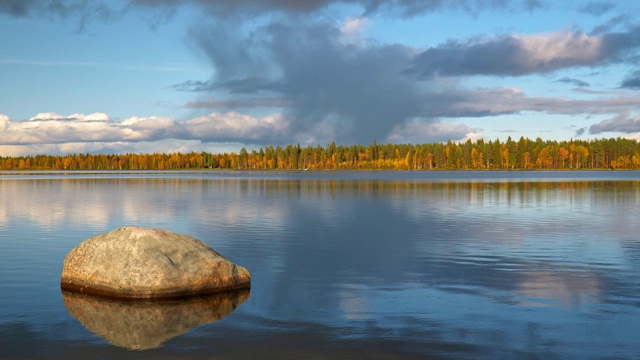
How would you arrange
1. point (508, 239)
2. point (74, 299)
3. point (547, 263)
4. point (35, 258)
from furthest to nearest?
point (508, 239), point (35, 258), point (547, 263), point (74, 299)

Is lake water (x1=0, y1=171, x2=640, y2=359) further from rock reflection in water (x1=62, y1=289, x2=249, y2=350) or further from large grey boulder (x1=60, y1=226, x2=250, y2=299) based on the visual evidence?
large grey boulder (x1=60, y1=226, x2=250, y2=299)

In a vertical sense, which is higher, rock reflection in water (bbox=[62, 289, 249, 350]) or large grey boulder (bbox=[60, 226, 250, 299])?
large grey boulder (bbox=[60, 226, 250, 299])

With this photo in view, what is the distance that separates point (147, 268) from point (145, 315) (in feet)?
6.99

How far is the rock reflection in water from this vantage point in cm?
1480

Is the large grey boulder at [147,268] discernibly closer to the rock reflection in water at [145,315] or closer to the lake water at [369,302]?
the rock reflection in water at [145,315]

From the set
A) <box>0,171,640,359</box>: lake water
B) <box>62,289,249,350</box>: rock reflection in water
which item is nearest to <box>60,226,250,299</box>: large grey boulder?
<box>62,289,249,350</box>: rock reflection in water

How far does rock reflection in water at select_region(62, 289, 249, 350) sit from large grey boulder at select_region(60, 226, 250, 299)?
1.13 feet

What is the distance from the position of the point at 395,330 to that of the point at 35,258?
19.0 meters

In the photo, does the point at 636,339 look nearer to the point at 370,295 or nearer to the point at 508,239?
the point at 370,295

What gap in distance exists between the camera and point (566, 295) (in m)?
18.6

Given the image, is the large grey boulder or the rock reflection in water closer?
the rock reflection in water

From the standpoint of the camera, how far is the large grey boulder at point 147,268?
1836cm

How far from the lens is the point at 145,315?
16.6 meters

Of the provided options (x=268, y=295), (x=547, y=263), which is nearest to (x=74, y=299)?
(x=268, y=295)
